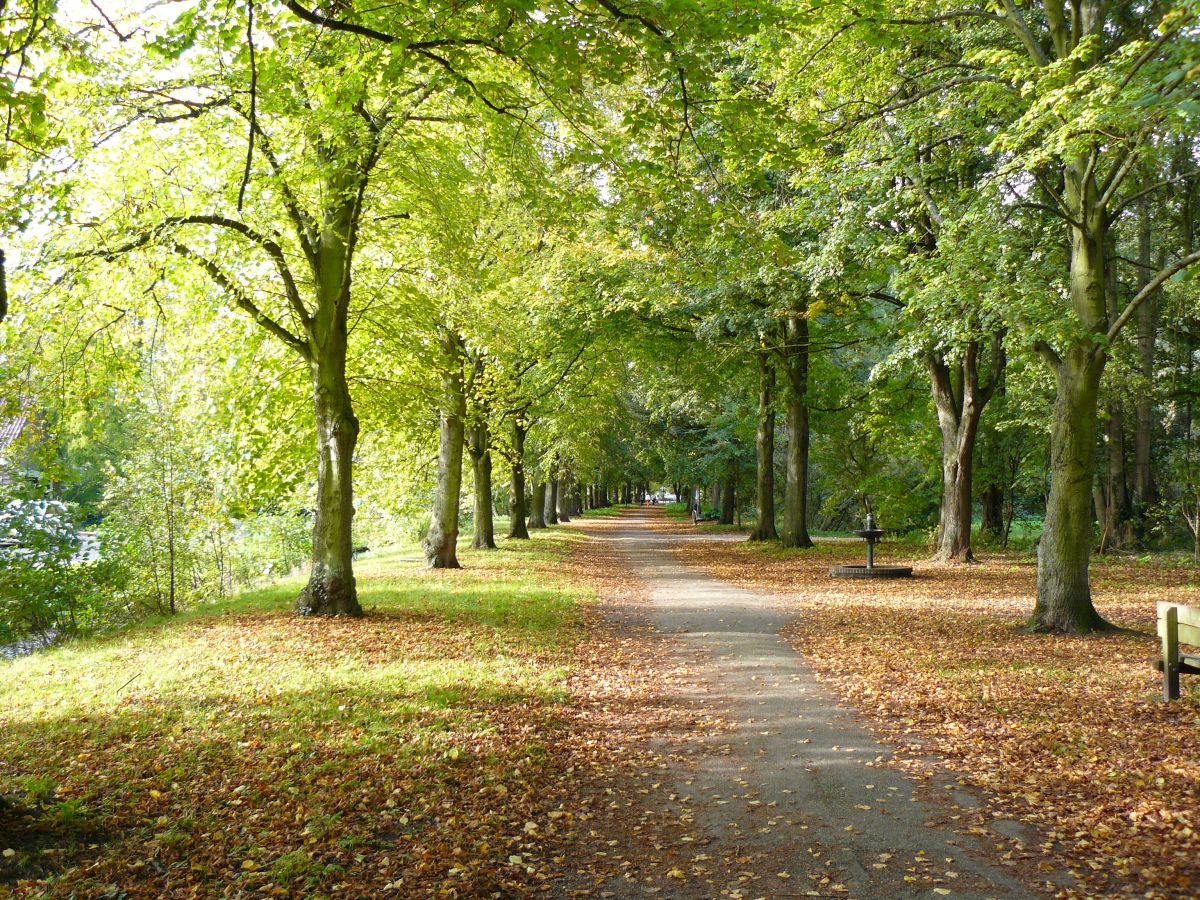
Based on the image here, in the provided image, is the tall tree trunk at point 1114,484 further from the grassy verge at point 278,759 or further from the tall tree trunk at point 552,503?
the tall tree trunk at point 552,503

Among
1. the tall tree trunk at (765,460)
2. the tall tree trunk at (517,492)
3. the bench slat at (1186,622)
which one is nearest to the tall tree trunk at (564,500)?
the tall tree trunk at (517,492)

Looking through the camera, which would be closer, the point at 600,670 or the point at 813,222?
the point at 600,670

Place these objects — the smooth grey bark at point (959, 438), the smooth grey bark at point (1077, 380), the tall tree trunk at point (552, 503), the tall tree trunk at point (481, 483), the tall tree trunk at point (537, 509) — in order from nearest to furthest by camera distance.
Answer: the smooth grey bark at point (1077, 380)
the smooth grey bark at point (959, 438)
the tall tree trunk at point (481, 483)
the tall tree trunk at point (537, 509)
the tall tree trunk at point (552, 503)

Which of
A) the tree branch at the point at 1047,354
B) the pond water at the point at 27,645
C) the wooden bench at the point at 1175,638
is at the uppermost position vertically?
the tree branch at the point at 1047,354

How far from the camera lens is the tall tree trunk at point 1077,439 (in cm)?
1043

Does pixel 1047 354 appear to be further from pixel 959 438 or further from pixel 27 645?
pixel 27 645

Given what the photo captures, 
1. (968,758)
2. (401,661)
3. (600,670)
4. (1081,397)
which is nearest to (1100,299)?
(1081,397)

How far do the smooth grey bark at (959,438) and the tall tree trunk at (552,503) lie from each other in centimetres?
2502

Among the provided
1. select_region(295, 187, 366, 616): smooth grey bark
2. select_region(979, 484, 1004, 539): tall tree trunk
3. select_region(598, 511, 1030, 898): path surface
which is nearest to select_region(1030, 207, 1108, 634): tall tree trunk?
select_region(598, 511, 1030, 898): path surface

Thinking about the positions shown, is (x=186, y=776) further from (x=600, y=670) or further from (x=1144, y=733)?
(x=1144, y=733)

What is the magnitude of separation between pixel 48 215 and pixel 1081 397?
1257 cm

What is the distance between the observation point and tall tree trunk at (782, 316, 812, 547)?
83.6ft

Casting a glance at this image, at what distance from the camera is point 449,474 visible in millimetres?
20016

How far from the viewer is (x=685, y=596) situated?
15703mm
